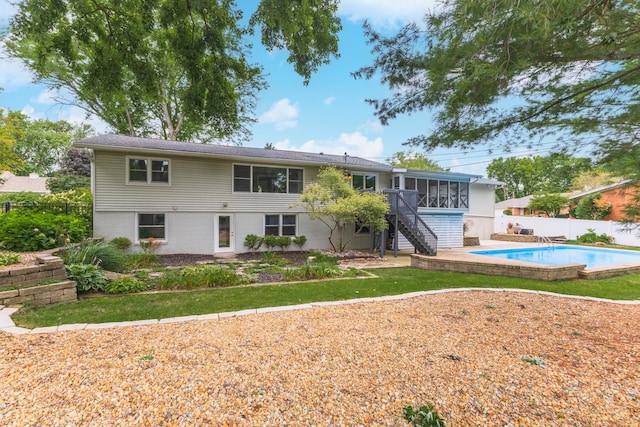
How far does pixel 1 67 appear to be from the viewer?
1603cm

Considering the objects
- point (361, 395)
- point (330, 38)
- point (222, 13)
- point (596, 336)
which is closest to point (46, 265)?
point (222, 13)

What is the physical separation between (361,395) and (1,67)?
25.2 meters

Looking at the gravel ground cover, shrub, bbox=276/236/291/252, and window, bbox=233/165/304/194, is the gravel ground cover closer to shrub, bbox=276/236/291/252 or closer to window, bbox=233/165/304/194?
shrub, bbox=276/236/291/252

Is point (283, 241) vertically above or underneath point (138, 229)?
underneath

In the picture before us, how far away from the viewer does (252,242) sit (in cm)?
1188

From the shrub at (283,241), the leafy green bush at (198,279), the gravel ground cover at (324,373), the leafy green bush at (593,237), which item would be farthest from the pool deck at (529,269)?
the leafy green bush at (593,237)

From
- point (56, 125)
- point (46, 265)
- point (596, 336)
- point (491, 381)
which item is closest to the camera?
point (491, 381)

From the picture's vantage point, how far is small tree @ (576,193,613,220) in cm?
1941

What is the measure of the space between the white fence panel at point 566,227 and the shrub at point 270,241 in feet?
61.9

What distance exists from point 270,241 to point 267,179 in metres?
2.81

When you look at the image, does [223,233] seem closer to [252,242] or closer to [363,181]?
[252,242]

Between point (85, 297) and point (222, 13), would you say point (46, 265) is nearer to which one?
point (85, 297)

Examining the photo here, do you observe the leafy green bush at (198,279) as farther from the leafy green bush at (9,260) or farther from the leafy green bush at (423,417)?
the leafy green bush at (423,417)

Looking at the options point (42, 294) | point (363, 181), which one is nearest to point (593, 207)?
point (363, 181)
